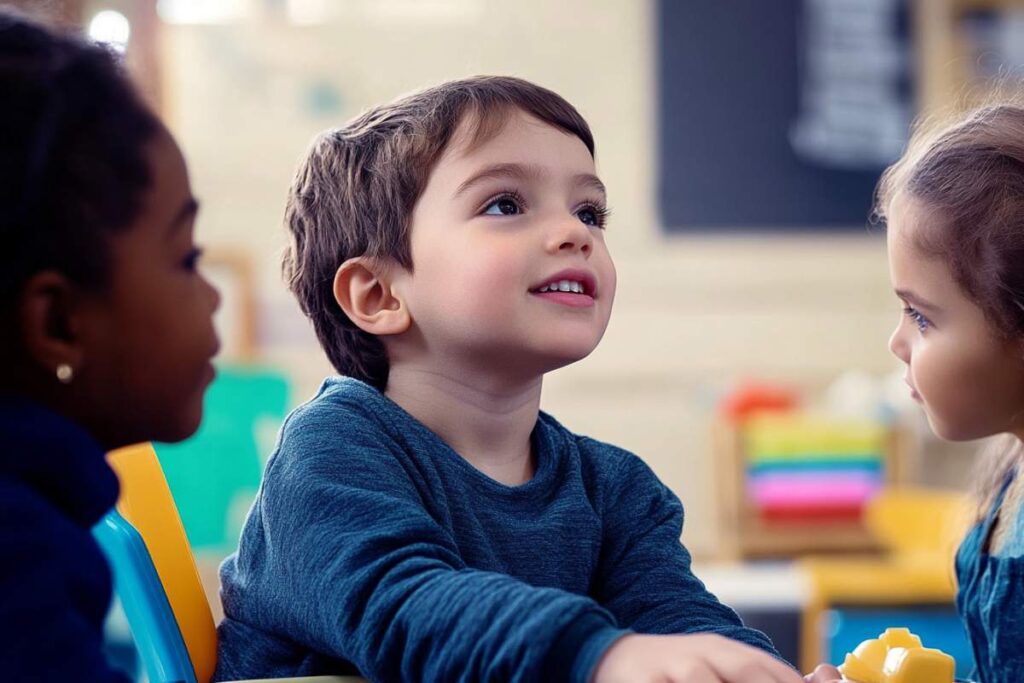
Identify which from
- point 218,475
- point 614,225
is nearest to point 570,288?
point 218,475

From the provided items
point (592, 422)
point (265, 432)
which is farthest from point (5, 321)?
point (592, 422)

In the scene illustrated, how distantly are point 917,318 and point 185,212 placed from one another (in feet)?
2.33

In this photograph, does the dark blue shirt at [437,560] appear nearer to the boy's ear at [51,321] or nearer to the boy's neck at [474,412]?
the boy's neck at [474,412]

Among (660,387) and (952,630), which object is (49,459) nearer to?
(952,630)

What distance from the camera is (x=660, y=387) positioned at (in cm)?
433

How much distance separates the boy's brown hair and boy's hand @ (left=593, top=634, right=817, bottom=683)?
417 mm

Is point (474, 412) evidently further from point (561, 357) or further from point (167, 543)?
point (167, 543)

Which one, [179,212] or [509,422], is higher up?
[179,212]

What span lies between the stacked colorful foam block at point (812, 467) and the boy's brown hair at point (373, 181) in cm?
256

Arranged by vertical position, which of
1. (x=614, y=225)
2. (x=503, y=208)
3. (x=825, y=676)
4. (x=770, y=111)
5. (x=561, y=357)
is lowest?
(x=825, y=676)

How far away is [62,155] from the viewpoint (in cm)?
65

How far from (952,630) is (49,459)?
2.15 meters

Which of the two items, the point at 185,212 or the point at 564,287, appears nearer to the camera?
the point at 185,212

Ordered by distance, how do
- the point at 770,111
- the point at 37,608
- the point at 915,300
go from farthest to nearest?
the point at 770,111 → the point at 915,300 → the point at 37,608
